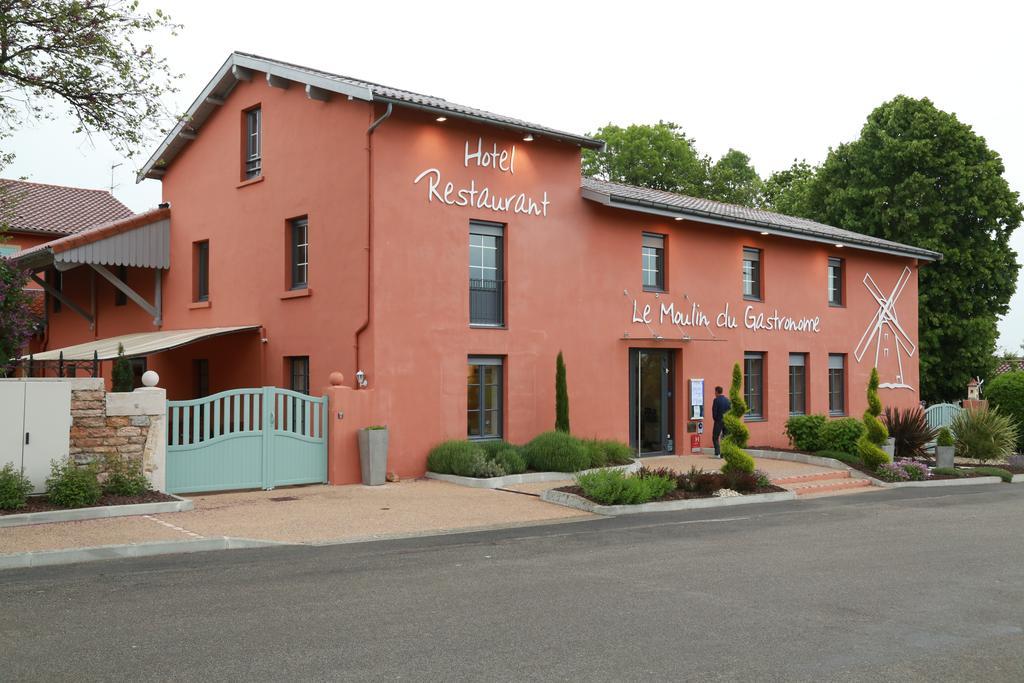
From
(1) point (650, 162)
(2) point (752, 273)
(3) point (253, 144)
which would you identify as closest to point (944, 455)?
(2) point (752, 273)

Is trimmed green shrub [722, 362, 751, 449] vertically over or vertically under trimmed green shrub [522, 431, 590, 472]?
over

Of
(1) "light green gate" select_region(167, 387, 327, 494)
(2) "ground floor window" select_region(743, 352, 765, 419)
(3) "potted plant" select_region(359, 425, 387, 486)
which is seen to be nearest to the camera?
(1) "light green gate" select_region(167, 387, 327, 494)

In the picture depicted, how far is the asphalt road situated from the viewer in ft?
18.9

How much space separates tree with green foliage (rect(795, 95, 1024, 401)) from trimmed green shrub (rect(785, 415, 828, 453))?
14415mm

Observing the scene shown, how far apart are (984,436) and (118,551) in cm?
2025

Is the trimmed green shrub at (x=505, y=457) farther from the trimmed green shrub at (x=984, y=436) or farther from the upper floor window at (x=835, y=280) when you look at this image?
the upper floor window at (x=835, y=280)

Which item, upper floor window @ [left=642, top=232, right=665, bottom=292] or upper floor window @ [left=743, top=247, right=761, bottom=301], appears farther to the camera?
upper floor window @ [left=743, top=247, right=761, bottom=301]

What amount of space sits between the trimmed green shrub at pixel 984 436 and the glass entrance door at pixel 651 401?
7.75 meters

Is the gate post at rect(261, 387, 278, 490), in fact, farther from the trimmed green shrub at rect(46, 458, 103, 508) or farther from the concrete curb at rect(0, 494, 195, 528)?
the trimmed green shrub at rect(46, 458, 103, 508)

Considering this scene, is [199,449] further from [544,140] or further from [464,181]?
[544,140]

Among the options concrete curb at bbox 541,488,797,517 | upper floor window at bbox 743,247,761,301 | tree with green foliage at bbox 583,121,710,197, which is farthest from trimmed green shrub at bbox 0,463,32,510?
tree with green foliage at bbox 583,121,710,197

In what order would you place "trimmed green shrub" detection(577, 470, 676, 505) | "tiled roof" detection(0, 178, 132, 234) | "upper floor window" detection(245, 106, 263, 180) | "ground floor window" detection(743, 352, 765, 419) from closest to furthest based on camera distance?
"trimmed green shrub" detection(577, 470, 676, 505) → "upper floor window" detection(245, 106, 263, 180) → "ground floor window" detection(743, 352, 765, 419) → "tiled roof" detection(0, 178, 132, 234)

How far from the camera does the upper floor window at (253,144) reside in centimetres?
1950

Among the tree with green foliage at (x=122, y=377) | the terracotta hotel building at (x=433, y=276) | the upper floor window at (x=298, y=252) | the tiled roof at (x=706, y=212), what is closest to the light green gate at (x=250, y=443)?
the tree with green foliage at (x=122, y=377)
